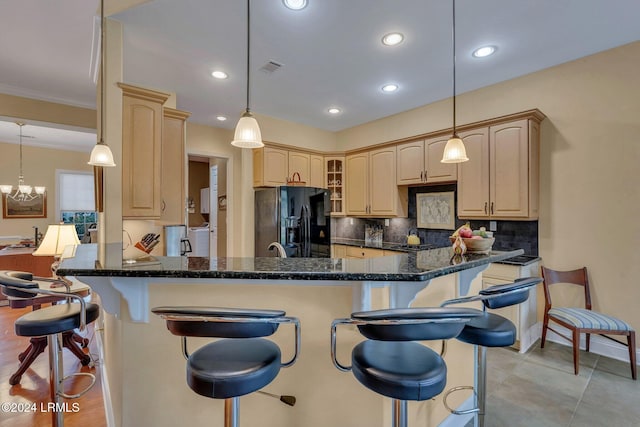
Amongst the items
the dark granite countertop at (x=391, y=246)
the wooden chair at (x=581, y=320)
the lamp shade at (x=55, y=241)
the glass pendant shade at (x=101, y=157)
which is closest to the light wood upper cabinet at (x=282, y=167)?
the dark granite countertop at (x=391, y=246)

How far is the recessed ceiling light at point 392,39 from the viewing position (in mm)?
2527

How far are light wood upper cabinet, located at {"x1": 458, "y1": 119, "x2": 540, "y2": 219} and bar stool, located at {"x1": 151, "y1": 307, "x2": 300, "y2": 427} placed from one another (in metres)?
3.00

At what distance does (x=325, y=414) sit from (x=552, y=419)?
5.38ft

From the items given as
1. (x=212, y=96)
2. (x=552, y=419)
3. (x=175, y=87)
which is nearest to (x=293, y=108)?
(x=212, y=96)

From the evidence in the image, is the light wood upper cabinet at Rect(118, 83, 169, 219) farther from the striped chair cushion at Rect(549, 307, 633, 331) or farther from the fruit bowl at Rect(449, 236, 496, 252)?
the striped chair cushion at Rect(549, 307, 633, 331)

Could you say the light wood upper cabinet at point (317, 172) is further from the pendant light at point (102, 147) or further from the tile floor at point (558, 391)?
the tile floor at point (558, 391)

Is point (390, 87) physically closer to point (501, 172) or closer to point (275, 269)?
point (501, 172)

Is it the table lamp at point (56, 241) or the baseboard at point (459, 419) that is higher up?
the table lamp at point (56, 241)

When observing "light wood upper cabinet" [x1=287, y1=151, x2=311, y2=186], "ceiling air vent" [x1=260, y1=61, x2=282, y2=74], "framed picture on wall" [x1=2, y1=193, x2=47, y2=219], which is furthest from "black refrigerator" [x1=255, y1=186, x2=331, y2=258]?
"framed picture on wall" [x1=2, y1=193, x2=47, y2=219]

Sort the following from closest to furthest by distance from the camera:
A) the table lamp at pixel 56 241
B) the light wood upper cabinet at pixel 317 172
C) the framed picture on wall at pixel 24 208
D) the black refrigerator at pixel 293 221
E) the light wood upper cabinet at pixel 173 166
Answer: the table lamp at pixel 56 241 → the light wood upper cabinet at pixel 173 166 → the black refrigerator at pixel 293 221 → the light wood upper cabinet at pixel 317 172 → the framed picture on wall at pixel 24 208

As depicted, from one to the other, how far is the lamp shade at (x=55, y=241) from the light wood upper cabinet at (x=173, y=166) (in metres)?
0.90

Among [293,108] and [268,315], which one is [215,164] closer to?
[293,108]

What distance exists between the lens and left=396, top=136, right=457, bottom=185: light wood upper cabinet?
374 cm

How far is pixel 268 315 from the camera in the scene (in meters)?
0.95
